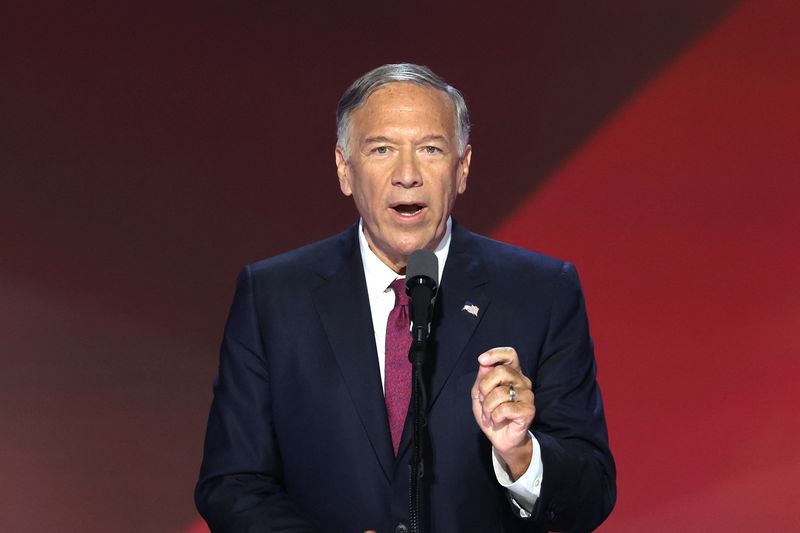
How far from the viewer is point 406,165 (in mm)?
2480

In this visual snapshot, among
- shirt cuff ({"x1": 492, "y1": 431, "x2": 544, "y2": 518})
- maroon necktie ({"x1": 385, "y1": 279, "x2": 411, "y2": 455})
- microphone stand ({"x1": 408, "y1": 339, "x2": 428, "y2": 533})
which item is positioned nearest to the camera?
microphone stand ({"x1": 408, "y1": 339, "x2": 428, "y2": 533})

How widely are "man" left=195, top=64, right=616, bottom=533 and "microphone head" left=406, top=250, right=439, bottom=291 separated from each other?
39 cm

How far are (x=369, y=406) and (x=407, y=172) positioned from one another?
49cm

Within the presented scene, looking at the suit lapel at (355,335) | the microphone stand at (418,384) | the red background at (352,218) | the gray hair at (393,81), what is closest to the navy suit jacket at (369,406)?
the suit lapel at (355,335)

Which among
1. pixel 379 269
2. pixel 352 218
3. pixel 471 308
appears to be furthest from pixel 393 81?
pixel 352 218

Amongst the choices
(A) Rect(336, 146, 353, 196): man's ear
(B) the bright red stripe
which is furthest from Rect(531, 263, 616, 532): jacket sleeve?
(B) the bright red stripe

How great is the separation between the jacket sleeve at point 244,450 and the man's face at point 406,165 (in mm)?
370

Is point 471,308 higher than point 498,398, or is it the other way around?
point 471,308

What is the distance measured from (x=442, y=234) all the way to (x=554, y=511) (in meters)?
0.66

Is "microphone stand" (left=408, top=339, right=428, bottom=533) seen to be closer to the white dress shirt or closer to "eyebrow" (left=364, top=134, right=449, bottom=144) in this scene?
the white dress shirt

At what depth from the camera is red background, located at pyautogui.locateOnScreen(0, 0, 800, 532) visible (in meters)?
3.90

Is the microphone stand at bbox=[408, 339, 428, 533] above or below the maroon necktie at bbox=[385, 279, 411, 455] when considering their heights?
below

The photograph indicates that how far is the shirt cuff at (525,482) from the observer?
220 cm

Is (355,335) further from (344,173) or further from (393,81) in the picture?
(393,81)
